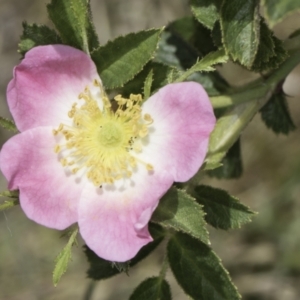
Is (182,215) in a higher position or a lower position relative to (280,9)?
lower

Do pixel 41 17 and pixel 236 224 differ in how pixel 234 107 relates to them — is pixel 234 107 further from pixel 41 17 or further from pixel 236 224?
pixel 41 17

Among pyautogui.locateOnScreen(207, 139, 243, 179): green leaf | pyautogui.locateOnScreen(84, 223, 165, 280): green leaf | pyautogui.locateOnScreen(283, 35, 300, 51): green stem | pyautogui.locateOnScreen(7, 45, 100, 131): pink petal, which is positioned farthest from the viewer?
pyautogui.locateOnScreen(207, 139, 243, 179): green leaf

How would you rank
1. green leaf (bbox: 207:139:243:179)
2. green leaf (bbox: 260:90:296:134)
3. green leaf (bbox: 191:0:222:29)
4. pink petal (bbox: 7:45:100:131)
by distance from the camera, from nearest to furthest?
pink petal (bbox: 7:45:100:131)
green leaf (bbox: 191:0:222:29)
green leaf (bbox: 260:90:296:134)
green leaf (bbox: 207:139:243:179)

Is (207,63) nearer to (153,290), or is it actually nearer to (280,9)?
(280,9)

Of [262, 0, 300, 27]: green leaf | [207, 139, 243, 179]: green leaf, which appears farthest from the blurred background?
[262, 0, 300, 27]: green leaf

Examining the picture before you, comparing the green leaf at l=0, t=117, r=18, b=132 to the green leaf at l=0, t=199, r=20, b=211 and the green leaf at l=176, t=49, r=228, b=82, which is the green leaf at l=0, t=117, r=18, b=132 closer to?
the green leaf at l=0, t=199, r=20, b=211

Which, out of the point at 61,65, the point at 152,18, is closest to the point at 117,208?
the point at 61,65

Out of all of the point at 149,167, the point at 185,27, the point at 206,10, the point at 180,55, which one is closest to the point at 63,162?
the point at 149,167
